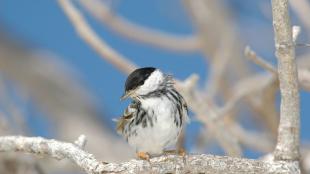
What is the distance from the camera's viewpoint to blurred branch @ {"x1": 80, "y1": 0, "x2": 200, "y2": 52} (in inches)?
144

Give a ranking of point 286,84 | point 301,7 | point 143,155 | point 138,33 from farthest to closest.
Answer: point 138,33 < point 301,7 < point 143,155 < point 286,84

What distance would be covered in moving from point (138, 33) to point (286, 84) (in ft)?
6.83

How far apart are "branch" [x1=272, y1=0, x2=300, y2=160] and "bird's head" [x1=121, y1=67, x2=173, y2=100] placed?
1.52ft

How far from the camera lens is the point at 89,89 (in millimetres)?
4840

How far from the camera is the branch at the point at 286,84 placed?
1782 millimetres

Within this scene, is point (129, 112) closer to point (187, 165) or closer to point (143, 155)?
point (143, 155)

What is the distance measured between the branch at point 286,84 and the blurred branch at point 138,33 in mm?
1856

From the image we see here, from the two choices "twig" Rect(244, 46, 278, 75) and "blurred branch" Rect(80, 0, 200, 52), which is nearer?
"twig" Rect(244, 46, 278, 75)

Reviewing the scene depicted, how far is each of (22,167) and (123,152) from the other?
3.58 ft

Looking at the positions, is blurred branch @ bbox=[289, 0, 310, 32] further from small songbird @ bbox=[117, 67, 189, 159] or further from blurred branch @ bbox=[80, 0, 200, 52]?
small songbird @ bbox=[117, 67, 189, 159]

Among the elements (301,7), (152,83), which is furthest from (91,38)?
(301,7)

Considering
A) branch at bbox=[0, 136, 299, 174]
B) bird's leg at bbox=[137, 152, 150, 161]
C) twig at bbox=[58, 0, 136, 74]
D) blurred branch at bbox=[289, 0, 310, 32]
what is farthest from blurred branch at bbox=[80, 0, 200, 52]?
branch at bbox=[0, 136, 299, 174]

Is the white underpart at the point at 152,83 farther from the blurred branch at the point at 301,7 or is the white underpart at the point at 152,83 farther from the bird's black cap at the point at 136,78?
the blurred branch at the point at 301,7

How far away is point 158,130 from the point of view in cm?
218
